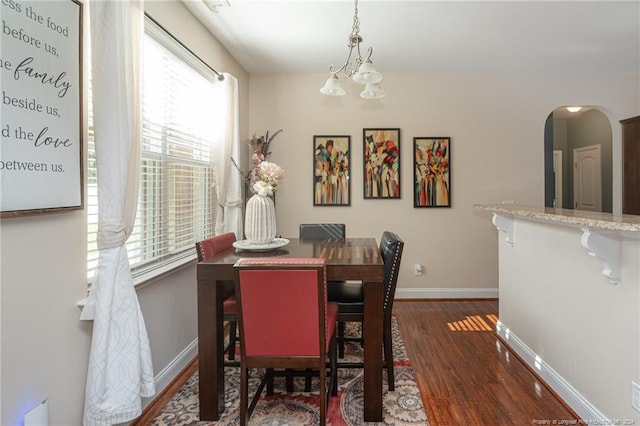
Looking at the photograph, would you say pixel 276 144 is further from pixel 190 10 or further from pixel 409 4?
pixel 409 4

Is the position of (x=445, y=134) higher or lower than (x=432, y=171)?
higher

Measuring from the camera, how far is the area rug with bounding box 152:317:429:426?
2.04 meters

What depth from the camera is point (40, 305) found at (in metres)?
1.47

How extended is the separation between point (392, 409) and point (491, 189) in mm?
3071

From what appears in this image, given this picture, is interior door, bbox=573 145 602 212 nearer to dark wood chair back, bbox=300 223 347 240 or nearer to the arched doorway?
the arched doorway

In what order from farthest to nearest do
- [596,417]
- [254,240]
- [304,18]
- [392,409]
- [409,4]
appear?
1. [304,18]
2. [409,4]
3. [254,240]
4. [392,409]
5. [596,417]

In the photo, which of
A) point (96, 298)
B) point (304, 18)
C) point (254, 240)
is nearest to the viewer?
point (96, 298)

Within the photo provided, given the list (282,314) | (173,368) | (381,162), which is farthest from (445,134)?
(173,368)

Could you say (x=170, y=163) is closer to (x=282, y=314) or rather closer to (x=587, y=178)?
(x=282, y=314)

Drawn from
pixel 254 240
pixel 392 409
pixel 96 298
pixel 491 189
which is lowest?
pixel 392 409

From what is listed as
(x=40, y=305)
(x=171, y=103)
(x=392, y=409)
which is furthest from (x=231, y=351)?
(x=171, y=103)

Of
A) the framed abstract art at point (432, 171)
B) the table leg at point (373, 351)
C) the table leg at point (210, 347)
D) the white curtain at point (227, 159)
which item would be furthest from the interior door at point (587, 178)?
the table leg at point (210, 347)

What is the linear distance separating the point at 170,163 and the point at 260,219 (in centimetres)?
79

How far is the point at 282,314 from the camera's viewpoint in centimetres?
175
